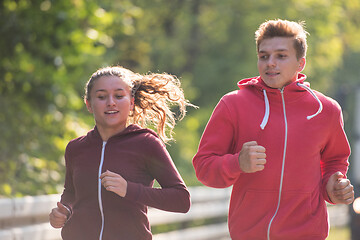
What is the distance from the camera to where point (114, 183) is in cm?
434

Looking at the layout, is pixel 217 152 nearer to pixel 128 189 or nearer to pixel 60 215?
pixel 128 189

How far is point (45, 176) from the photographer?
1114 centimetres

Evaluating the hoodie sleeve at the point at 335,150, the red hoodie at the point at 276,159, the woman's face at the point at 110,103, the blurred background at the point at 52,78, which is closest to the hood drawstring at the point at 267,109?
the red hoodie at the point at 276,159

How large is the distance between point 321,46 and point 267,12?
2619 mm

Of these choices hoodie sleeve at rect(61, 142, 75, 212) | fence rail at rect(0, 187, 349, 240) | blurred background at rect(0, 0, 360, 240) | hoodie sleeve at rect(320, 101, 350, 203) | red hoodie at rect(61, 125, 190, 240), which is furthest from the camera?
blurred background at rect(0, 0, 360, 240)

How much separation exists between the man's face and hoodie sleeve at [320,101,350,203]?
1.23ft

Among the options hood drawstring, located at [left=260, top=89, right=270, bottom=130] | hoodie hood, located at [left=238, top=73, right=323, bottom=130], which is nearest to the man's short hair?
hoodie hood, located at [left=238, top=73, right=323, bottom=130]

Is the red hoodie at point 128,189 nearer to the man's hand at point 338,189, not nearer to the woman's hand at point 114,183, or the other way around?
the woman's hand at point 114,183

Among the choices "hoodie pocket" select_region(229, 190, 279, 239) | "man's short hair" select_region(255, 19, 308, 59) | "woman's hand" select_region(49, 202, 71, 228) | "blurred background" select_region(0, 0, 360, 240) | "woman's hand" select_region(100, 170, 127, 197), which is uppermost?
"blurred background" select_region(0, 0, 360, 240)

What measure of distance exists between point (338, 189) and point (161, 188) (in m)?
1.03

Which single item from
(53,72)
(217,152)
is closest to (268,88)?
(217,152)

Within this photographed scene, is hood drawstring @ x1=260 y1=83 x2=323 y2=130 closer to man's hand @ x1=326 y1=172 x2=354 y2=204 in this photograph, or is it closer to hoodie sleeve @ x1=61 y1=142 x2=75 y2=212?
man's hand @ x1=326 y1=172 x2=354 y2=204

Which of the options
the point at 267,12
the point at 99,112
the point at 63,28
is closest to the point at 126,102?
the point at 99,112

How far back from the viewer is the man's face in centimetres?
480
